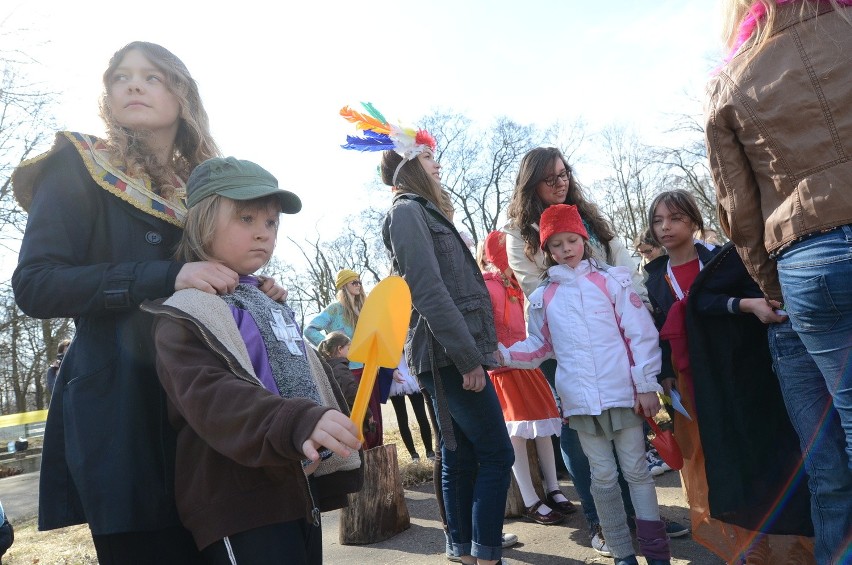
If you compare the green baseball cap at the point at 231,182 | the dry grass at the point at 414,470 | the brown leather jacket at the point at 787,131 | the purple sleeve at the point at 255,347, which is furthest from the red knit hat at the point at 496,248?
the purple sleeve at the point at 255,347

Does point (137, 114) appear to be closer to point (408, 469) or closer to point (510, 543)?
point (510, 543)

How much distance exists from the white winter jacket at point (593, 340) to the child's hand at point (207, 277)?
1761 mm

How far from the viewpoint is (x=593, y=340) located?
9.68ft

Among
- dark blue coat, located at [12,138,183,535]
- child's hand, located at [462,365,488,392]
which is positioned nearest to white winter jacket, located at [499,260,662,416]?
child's hand, located at [462,365,488,392]

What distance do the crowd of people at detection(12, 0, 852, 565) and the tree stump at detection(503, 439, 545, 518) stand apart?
1.09m

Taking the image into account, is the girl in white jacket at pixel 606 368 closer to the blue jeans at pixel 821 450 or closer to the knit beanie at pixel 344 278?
the blue jeans at pixel 821 450

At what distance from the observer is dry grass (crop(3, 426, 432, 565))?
4277 mm

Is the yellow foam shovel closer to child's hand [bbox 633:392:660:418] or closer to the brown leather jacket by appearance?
the brown leather jacket

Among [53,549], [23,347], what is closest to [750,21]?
[53,549]

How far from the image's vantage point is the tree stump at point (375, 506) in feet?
13.2

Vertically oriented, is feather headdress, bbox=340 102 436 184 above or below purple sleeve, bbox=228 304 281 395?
above

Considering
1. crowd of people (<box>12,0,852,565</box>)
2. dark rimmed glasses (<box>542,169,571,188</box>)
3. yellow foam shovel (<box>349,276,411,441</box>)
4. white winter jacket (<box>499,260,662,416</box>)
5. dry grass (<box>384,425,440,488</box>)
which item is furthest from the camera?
dry grass (<box>384,425,440,488</box>)

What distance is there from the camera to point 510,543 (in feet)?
11.6

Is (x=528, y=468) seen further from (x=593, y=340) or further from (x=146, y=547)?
(x=146, y=547)
